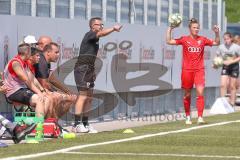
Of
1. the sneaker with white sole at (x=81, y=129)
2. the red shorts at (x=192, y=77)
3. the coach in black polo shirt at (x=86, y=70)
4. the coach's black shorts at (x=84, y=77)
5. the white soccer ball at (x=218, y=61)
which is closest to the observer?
the sneaker with white sole at (x=81, y=129)

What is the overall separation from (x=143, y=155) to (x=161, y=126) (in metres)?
5.71

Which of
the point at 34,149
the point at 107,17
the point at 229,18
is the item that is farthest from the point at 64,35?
the point at 229,18

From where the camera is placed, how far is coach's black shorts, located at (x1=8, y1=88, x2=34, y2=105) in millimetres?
15398

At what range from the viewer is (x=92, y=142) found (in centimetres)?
1461

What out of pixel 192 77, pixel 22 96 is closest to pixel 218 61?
pixel 192 77

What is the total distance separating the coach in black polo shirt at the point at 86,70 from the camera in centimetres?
1705

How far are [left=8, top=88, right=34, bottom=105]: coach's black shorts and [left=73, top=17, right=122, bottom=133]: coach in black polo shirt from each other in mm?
1684

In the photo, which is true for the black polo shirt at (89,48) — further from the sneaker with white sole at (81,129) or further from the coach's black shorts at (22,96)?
the coach's black shorts at (22,96)

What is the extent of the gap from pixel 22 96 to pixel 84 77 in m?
2.08

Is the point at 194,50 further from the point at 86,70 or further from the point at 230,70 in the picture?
the point at 230,70

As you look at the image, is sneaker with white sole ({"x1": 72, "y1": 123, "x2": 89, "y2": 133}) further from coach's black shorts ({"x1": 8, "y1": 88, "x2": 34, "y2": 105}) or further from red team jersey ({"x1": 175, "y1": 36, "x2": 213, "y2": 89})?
red team jersey ({"x1": 175, "y1": 36, "x2": 213, "y2": 89})

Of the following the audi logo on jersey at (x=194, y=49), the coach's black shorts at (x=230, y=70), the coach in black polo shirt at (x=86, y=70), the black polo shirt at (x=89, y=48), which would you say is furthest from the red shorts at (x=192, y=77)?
the coach's black shorts at (x=230, y=70)

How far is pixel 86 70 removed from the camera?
57.0ft

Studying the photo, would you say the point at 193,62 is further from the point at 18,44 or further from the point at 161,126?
the point at 18,44
